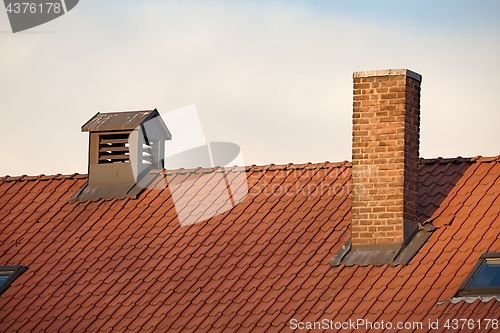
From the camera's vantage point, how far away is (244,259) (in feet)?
53.0

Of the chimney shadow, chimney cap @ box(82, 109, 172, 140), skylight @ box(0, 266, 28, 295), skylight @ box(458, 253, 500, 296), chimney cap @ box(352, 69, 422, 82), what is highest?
chimney cap @ box(352, 69, 422, 82)

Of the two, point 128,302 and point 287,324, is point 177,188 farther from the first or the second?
point 287,324

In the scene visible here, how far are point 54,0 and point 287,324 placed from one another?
723 centimetres

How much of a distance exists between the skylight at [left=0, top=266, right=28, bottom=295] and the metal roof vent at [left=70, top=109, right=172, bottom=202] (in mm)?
1875

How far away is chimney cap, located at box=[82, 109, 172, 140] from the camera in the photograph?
19.3m

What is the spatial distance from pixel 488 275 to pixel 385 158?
7.71ft

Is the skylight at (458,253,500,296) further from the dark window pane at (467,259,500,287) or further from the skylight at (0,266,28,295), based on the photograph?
the skylight at (0,266,28,295)

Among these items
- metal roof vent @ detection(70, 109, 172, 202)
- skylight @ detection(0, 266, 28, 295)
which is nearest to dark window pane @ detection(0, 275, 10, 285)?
skylight @ detection(0, 266, 28, 295)

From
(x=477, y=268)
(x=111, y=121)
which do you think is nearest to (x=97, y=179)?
(x=111, y=121)

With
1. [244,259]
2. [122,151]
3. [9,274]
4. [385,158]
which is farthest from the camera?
[122,151]

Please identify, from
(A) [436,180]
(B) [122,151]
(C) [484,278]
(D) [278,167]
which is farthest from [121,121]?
(C) [484,278]

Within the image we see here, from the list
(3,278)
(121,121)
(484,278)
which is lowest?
(3,278)

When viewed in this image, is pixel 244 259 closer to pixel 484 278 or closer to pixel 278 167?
pixel 278 167

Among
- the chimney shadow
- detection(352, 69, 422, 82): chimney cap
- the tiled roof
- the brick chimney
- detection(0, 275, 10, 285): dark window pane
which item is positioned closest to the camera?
the tiled roof
